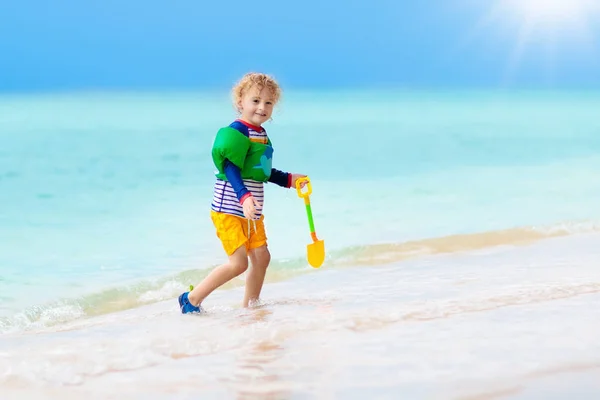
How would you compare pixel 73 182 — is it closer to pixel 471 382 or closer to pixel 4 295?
pixel 4 295

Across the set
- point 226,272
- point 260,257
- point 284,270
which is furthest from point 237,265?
point 284,270

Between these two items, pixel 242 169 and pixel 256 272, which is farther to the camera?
pixel 256 272

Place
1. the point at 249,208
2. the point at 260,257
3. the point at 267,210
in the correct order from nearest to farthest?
the point at 249,208
the point at 260,257
the point at 267,210

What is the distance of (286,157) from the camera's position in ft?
56.3

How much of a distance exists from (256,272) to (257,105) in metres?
0.82

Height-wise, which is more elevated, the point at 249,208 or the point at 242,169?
the point at 242,169

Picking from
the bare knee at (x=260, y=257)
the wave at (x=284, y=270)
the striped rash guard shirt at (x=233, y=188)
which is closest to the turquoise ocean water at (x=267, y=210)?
the wave at (x=284, y=270)

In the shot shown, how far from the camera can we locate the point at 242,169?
4.34 m

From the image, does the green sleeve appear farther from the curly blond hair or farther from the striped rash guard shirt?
the curly blond hair

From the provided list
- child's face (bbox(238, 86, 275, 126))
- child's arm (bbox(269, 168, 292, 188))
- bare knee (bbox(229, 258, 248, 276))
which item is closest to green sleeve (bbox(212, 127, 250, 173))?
child's face (bbox(238, 86, 275, 126))

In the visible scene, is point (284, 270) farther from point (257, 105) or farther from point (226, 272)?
point (257, 105)

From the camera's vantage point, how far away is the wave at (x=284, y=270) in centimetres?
545

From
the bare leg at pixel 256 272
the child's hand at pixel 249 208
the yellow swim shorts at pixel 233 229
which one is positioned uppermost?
the child's hand at pixel 249 208

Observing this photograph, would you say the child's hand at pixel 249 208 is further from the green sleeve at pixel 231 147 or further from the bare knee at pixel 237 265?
the bare knee at pixel 237 265
